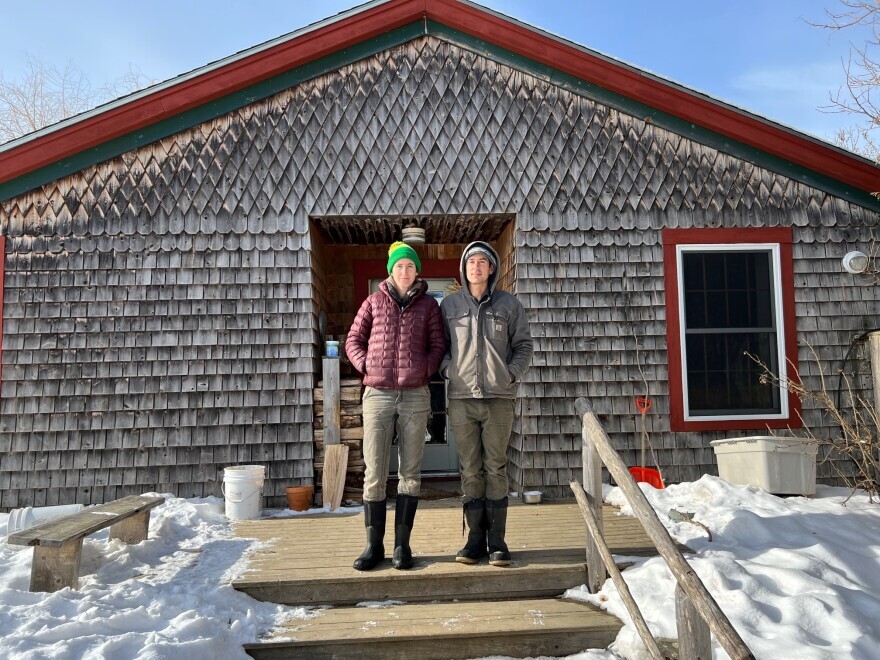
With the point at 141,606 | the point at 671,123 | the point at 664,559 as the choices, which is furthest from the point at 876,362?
the point at 141,606

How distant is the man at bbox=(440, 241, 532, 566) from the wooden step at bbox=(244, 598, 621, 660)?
40 cm

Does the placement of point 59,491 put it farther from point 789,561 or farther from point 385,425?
point 789,561

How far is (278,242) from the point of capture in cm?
529

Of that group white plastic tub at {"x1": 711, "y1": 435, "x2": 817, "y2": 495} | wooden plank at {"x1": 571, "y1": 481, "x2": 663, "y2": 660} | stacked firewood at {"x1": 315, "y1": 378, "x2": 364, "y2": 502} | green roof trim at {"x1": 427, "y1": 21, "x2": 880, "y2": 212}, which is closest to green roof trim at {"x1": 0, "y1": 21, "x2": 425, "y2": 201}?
green roof trim at {"x1": 427, "y1": 21, "x2": 880, "y2": 212}

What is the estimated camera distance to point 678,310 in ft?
17.8

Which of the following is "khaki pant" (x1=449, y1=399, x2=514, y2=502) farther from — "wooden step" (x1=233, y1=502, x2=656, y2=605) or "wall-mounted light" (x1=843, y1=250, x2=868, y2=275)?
"wall-mounted light" (x1=843, y1=250, x2=868, y2=275)

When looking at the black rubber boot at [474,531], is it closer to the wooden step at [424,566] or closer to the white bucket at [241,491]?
the wooden step at [424,566]

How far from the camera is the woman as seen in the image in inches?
125

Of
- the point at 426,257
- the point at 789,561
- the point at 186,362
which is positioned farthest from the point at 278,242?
the point at 789,561

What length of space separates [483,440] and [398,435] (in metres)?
0.47

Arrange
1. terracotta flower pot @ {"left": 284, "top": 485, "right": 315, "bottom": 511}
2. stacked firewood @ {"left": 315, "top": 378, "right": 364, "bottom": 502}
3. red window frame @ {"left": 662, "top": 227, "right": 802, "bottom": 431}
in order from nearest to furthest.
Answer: terracotta flower pot @ {"left": 284, "top": 485, "right": 315, "bottom": 511}, stacked firewood @ {"left": 315, "top": 378, "right": 364, "bottom": 502}, red window frame @ {"left": 662, "top": 227, "right": 802, "bottom": 431}

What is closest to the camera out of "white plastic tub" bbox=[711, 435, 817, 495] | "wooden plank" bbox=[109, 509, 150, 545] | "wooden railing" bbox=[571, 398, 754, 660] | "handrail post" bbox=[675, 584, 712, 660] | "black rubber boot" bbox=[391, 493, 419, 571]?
"wooden railing" bbox=[571, 398, 754, 660]

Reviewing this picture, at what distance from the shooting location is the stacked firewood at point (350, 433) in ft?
17.1

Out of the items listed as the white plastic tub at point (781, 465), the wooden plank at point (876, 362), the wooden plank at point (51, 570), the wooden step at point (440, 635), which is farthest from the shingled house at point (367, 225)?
the wooden step at point (440, 635)
